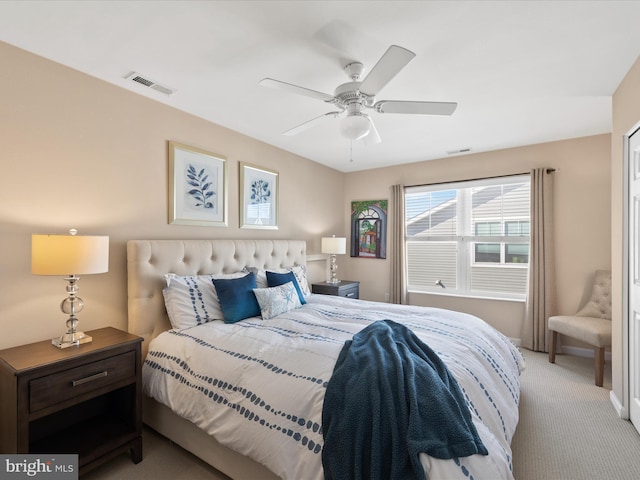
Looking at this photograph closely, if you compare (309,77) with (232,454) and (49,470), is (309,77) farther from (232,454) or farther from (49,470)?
(49,470)

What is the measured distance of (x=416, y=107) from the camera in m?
2.08

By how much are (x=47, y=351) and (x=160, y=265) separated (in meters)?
0.88

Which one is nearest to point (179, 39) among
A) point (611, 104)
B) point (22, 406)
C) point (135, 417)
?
point (22, 406)

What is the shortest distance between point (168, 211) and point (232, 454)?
1.99 meters

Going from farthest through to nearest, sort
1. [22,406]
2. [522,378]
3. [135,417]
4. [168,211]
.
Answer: [522,378] < [168,211] < [135,417] < [22,406]

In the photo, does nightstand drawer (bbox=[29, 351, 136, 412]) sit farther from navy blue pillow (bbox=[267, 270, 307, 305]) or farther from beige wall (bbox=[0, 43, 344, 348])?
navy blue pillow (bbox=[267, 270, 307, 305])

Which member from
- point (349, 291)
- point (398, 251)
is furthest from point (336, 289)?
point (398, 251)

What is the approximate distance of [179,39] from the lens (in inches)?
73.7

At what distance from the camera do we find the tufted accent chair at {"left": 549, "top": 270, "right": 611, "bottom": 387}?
2898mm

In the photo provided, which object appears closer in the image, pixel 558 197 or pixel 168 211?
pixel 168 211

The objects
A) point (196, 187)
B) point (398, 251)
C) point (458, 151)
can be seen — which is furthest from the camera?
point (398, 251)

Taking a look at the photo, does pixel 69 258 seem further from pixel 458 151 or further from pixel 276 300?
pixel 458 151

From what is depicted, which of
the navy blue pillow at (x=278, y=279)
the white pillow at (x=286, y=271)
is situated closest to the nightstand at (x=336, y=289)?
the white pillow at (x=286, y=271)

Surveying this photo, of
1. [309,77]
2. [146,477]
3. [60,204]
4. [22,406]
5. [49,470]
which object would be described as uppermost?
[309,77]
